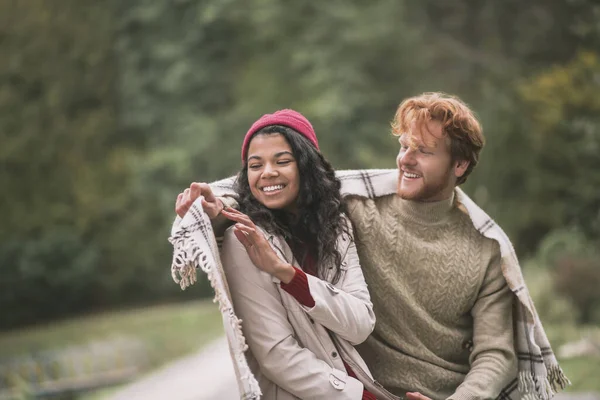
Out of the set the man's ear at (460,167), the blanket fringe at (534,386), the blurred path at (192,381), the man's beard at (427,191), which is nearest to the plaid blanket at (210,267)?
the man's beard at (427,191)

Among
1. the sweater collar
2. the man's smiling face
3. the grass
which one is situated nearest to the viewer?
the man's smiling face

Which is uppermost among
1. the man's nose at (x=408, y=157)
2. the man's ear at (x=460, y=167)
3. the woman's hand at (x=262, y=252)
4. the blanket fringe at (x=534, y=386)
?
the man's nose at (x=408, y=157)

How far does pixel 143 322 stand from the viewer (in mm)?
12172

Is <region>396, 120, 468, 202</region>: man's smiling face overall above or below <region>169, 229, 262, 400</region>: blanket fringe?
above

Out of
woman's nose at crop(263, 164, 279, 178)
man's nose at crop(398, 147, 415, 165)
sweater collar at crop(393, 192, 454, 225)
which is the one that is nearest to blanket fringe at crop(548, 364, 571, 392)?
sweater collar at crop(393, 192, 454, 225)

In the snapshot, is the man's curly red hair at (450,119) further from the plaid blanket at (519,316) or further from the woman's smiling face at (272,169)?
the woman's smiling face at (272,169)

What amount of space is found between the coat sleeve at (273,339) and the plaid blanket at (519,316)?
44cm

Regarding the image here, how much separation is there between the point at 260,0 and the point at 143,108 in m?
3.26

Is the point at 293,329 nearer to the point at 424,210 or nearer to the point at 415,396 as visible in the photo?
the point at 415,396

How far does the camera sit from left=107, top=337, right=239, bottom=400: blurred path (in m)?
6.61

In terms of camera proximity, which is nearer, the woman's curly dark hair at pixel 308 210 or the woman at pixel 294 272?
the woman at pixel 294 272

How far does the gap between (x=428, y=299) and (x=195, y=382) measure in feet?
16.2

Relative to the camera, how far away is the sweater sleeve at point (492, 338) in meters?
2.67

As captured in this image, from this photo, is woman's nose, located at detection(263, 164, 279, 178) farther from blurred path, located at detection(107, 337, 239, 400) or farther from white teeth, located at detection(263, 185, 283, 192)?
blurred path, located at detection(107, 337, 239, 400)
